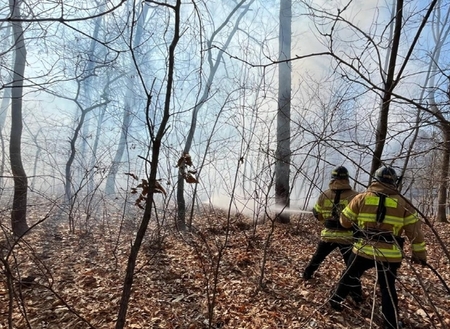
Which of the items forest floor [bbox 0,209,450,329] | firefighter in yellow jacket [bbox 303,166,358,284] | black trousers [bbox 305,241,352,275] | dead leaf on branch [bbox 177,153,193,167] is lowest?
forest floor [bbox 0,209,450,329]

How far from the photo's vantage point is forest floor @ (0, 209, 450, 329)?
336 centimetres

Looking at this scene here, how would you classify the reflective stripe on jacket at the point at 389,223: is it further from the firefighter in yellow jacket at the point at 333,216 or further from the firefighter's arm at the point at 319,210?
the firefighter's arm at the point at 319,210

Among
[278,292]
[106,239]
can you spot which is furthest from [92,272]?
[278,292]

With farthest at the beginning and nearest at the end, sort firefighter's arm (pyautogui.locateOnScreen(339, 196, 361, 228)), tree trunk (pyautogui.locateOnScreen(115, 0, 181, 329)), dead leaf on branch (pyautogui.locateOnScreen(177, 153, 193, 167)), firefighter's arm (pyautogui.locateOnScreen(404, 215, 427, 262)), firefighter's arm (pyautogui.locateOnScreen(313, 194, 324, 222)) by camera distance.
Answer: firefighter's arm (pyautogui.locateOnScreen(313, 194, 324, 222)) < firefighter's arm (pyautogui.locateOnScreen(339, 196, 361, 228)) < firefighter's arm (pyautogui.locateOnScreen(404, 215, 427, 262)) < dead leaf on branch (pyautogui.locateOnScreen(177, 153, 193, 167)) < tree trunk (pyautogui.locateOnScreen(115, 0, 181, 329))

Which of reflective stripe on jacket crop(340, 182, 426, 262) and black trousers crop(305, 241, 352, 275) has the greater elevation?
reflective stripe on jacket crop(340, 182, 426, 262)

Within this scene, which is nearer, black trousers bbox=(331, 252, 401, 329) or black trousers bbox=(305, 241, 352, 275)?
black trousers bbox=(331, 252, 401, 329)

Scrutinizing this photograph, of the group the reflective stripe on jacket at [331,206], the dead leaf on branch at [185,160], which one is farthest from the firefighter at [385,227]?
the dead leaf on branch at [185,160]

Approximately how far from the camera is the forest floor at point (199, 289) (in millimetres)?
3361

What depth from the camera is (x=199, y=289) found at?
4.20 meters

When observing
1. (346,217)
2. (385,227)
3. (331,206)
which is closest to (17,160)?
(331,206)

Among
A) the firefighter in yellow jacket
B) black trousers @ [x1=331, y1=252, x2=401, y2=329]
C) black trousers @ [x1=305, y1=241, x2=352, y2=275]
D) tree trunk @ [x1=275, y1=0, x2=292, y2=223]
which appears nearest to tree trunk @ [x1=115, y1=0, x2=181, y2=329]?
black trousers @ [x1=331, y1=252, x2=401, y2=329]

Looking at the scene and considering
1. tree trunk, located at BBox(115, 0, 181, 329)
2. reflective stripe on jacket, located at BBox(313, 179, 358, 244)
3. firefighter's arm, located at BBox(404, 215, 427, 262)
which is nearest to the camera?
tree trunk, located at BBox(115, 0, 181, 329)

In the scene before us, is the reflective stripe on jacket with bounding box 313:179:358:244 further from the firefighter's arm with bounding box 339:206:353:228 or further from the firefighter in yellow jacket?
the firefighter's arm with bounding box 339:206:353:228

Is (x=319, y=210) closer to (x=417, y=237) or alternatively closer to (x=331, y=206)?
(x=331, y=206)
